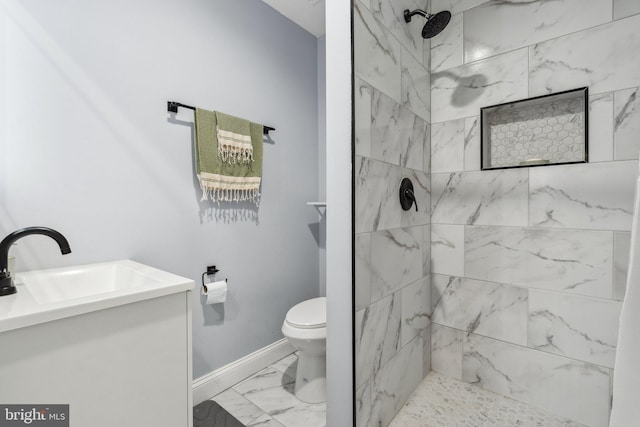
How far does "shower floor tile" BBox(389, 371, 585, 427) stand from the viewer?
139 cm

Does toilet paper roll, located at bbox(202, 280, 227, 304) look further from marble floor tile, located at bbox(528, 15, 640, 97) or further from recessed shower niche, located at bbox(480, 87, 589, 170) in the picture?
marble floor tile, located at bbox(528, 15, 640, 97)

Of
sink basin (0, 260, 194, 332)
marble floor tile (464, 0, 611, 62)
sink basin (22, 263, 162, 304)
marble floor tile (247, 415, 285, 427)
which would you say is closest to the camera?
sink basin (0, 260, 194, 332)

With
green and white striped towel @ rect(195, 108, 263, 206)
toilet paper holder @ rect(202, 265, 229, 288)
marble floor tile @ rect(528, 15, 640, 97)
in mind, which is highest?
marble floor tile @ rect(528, 15, 640, 97)

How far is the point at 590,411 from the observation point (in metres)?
1.35

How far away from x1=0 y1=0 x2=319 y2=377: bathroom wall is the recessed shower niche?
4.43 ft

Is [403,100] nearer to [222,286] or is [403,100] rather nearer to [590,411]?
[222,286]

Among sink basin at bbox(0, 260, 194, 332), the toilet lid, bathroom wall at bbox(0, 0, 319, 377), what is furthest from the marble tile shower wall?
sink basin at bbox(0, 260, 194, 332)

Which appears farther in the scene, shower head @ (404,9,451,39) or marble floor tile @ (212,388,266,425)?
marble floor tile @ (212,388,266,425)

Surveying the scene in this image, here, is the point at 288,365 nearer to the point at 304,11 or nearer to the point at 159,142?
the point at 159,142

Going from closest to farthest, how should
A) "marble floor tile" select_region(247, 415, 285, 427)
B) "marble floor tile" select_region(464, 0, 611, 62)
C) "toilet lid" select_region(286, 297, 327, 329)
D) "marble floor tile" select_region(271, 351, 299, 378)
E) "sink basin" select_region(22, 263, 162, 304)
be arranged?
"sink basin" select_region(22, 263, 162, 304), "marble floor tile" select_region(464, 0, 611, 62), "marble floor tile" select_region(247, 415, 285, 427), "toilet lid" select_region(286, 297, 327, 329), "marble floor tile" select_region(271, 351, 299, 378)

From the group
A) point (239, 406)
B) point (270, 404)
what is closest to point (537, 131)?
point (270, 404)

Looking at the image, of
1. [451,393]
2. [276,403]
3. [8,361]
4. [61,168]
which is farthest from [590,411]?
[61,168]

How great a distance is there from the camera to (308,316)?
68.9 inches

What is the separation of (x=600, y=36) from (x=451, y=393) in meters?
1.86
